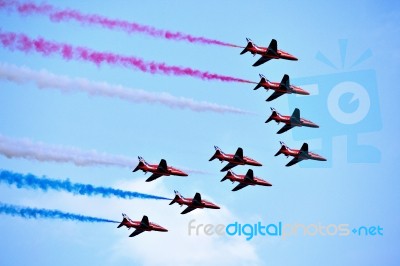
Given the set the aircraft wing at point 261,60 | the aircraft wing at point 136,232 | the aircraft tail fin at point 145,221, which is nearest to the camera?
the aircraft wing at point 261,60

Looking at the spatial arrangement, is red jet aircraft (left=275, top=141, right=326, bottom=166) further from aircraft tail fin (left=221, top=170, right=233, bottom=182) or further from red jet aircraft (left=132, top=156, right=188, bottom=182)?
red jet aircraft (left=132, top=156, right=188, bottom=182)

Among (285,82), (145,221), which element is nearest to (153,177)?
(145,221)

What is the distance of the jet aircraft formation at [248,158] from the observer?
303ft

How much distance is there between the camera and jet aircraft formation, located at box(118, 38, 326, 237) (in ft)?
303

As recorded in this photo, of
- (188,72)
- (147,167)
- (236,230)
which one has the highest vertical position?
(188,72)

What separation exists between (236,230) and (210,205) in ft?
31.7

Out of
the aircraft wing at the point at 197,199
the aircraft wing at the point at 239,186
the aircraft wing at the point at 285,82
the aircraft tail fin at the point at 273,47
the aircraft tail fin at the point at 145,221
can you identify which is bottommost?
the aircraft tail fin at the point at 145,221

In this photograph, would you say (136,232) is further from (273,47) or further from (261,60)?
(273,47)

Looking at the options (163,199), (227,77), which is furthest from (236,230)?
(227,77)

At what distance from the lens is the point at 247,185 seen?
98.1 m

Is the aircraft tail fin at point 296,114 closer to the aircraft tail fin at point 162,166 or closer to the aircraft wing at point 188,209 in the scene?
the aircraft wing at point 188,209

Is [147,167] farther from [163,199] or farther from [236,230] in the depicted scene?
[236,230]

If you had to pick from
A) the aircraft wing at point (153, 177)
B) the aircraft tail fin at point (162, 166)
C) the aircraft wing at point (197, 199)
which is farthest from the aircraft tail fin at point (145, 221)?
the aircraft tail fin at point (162, 166)

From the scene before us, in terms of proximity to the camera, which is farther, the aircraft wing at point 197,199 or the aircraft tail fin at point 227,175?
the aircraft tail fin at point 227,175
